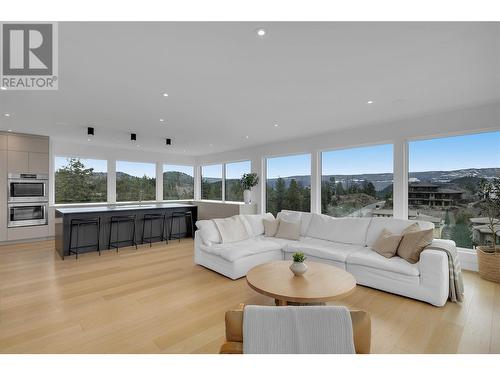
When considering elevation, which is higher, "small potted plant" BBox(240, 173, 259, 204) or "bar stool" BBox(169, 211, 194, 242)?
"small potted plant" BBox(240, 173, 259, 204)

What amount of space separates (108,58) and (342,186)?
4.97 metres

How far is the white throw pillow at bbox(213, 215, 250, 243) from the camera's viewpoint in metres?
4.34

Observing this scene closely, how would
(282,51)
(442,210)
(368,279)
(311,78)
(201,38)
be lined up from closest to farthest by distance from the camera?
(201,38) < (282,51) < (311,78) < (368,279) < (442,210)

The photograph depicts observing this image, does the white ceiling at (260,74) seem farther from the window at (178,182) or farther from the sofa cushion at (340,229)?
the window at (178,182)

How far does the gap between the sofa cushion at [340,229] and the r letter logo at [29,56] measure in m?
4.37

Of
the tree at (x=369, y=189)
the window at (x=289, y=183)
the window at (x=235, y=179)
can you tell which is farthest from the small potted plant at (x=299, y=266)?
the window at (x=235, y=179)

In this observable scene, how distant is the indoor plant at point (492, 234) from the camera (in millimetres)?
3568

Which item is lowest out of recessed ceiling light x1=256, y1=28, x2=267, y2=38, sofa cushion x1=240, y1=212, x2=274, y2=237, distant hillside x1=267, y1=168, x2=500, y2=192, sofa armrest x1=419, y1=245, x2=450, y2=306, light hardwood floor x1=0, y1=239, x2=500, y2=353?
light hardwood floor x1=0, y1=239, x2=500, y2=353

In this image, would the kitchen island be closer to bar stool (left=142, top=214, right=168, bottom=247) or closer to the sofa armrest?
bar stool (left=142, top=214, right=168, bottom=247)

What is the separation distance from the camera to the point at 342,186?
5.71 metres

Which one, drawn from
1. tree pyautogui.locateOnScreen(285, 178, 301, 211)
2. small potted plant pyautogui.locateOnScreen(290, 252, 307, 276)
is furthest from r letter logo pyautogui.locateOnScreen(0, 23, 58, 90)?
tree pyautogui.locateOnScreen(285, 178, 301, 211)

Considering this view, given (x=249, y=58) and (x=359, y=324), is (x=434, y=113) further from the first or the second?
(x=359, y=324)

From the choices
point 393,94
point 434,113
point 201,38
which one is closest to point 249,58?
point 201,38

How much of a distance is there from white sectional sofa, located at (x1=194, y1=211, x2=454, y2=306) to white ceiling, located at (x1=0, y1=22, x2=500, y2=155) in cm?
192
